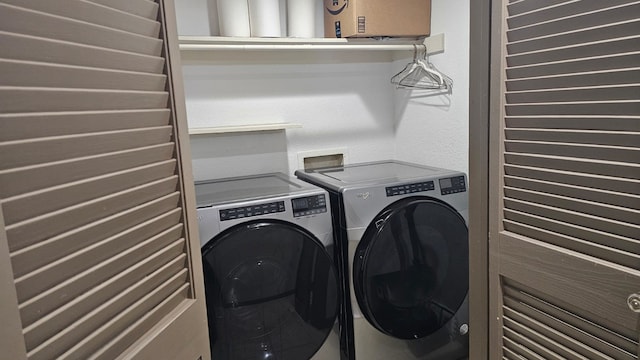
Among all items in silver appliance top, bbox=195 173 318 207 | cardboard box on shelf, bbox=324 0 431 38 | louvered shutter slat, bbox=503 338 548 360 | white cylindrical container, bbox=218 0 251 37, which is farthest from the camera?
cardboard box on shelf, bbox=324 0 431 38

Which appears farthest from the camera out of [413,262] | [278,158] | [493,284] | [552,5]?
[278,158]

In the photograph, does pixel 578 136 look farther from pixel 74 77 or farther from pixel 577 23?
pixel 74 77

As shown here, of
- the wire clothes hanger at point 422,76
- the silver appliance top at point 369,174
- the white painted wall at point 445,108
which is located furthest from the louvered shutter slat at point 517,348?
the wire clothes hanger at point 422,76

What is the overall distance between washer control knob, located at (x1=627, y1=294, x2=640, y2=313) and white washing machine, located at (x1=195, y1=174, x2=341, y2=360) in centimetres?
109

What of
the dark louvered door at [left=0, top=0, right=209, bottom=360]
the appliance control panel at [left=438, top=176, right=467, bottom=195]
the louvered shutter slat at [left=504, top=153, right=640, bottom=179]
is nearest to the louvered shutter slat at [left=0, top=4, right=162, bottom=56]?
the dark louvered door at [left=0, top=0, right=209, bottom=360]

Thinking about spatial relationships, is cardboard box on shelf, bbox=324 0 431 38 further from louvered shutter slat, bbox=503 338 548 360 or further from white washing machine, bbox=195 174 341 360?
louvered shutter slat, bbox=503 338 548 360

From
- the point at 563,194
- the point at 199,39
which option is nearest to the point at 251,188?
the point at 199,39

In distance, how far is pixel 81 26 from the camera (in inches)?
30.4

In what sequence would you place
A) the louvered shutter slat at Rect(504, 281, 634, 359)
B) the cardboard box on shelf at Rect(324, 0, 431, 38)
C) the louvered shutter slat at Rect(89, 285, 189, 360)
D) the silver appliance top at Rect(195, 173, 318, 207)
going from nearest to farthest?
the louvered shutter slat at Rect(89, 285, 189, 360), the louvered shutter slat at Rect(504, 281, 634, 359), the silver appliance top at Rect(195, 173, 318, 207), the cardboard box on shelf at Rect(324, 0, 431, 38)

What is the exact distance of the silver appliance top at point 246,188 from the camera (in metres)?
1.77

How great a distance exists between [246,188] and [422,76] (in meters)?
1.12

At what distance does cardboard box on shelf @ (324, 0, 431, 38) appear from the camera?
2.12 m

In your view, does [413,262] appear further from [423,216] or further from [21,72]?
[21,72]

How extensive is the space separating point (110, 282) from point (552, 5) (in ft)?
3.53
